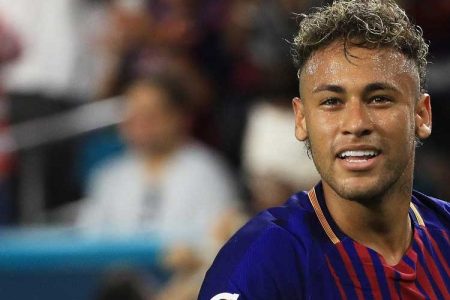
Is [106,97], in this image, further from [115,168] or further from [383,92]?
[383,92]

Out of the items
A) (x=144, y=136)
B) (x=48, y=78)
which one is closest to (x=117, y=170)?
(x=144, y=136)

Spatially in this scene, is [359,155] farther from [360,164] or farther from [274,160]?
[274,160]

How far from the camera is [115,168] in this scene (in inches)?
227

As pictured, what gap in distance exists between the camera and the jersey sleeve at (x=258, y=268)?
2.23m

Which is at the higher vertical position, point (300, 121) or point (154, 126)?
point (154, 126)

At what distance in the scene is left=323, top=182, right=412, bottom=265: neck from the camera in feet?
8.16

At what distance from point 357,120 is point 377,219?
29 cm

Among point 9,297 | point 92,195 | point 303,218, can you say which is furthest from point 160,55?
point 303,218

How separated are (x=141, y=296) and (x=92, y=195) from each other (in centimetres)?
113

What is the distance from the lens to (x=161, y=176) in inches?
218

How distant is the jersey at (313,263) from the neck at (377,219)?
0.08 feet

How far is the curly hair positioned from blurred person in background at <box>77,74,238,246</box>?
2909mm

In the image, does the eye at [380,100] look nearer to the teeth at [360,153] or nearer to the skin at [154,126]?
the teeth at [360,153]

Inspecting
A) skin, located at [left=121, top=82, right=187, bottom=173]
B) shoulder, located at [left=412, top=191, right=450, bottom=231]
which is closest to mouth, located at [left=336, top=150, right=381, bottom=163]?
shoulder, located at [left=412, top=191, right=450, bottom=231]
